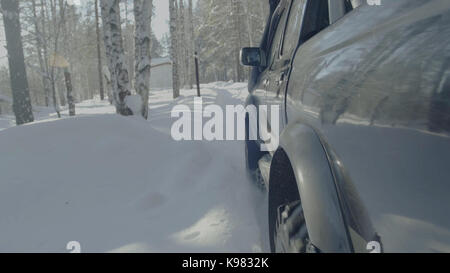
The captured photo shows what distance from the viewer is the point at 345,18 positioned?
1.21 metres

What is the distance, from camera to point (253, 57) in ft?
10.4

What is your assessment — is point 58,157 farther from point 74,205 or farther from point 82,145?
point 74,205

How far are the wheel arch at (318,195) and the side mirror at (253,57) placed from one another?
204cm

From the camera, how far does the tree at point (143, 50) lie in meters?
8.40

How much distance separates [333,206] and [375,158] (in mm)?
242

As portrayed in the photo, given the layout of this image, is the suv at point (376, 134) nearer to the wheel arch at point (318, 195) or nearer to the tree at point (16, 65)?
the wheel arch at point (318, 195)

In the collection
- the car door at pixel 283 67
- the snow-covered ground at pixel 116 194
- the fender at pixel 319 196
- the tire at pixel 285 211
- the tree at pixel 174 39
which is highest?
the tree at pixel 174 39

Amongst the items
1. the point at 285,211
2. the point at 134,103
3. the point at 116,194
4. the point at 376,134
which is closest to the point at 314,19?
the point at 285,211

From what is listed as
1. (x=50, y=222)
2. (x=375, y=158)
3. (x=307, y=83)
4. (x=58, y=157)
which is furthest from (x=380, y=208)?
(x=58, y=157)

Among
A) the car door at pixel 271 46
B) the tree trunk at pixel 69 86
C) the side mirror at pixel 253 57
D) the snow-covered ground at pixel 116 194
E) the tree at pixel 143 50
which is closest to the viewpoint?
the snow-covered ground at pixel 116 194

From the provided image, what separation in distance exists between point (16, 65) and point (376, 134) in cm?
1078

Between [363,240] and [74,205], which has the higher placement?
[363,240]

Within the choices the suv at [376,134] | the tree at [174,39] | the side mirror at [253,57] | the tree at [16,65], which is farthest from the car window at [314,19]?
the tree at [174,39]

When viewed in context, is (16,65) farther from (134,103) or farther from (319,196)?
(319,196)
